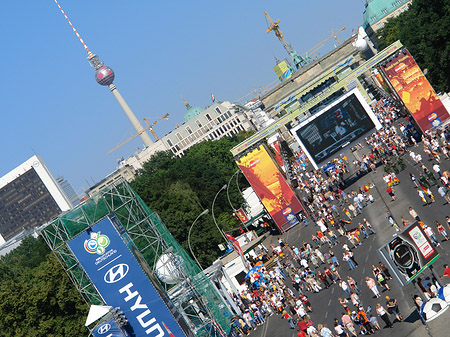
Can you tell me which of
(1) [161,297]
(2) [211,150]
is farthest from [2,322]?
(2) [211,150]

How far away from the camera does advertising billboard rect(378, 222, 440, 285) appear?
29891 mm

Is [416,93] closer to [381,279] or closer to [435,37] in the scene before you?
[435,37]

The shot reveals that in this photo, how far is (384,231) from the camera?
154ft

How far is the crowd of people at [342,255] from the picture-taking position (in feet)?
114

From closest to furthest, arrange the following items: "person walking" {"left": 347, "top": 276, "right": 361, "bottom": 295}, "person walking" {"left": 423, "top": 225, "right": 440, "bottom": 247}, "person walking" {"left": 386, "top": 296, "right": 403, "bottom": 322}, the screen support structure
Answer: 1. "person walking" {"left": 386, "top": 296, "right": 403, "bottom": 322}
2. "person walking" {"left": 423, "top": 225, "right": 440, "bottom": 247}
3. "person walking" {"left": 347, "top": 276, "right": 361, "bottom": 295}
4. the screen support structure

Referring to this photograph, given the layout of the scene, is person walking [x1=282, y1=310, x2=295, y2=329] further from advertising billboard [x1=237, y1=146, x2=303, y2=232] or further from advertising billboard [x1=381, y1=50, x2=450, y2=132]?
advertising billboard [x1=381, y1=50, x2=450, y2=132]

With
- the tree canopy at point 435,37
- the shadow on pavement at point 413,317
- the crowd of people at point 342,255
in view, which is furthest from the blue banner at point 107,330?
the tree canopy at point 435,37

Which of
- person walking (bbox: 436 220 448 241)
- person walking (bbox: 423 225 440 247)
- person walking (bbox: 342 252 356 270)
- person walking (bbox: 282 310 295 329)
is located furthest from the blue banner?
person walking (bbox: 436 220 448 241)

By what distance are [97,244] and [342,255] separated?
52.8 feet

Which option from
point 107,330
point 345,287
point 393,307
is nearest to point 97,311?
Answer: point 107,330

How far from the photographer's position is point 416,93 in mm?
66438

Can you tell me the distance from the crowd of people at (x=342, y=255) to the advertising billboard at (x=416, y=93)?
7.00 ft

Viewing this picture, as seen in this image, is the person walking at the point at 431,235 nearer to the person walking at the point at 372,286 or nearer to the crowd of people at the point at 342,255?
the crowd of people at the point at 342,255

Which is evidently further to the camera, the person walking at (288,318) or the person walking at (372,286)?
the person walking at (288,318)
